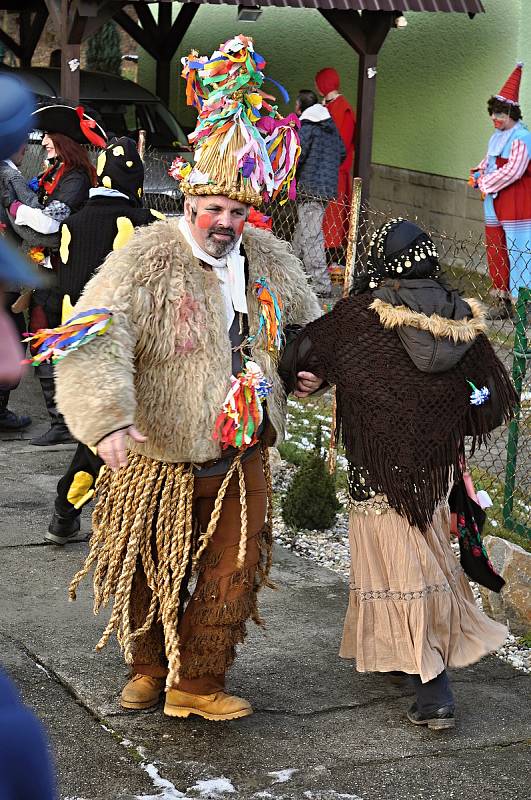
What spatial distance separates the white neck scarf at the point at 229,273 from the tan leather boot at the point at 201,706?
1.16m

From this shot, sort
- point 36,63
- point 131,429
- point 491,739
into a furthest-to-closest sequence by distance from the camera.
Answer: point 36,63 → point 491,739 → point 131,429

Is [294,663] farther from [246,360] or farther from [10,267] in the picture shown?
[10,267]

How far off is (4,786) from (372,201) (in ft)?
49.7

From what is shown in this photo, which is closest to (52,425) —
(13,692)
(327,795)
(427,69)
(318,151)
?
(327,795)

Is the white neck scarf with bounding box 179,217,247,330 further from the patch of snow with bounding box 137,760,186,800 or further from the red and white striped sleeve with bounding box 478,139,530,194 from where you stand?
the red and white striped sleeve with bounding box 478,139,530,194

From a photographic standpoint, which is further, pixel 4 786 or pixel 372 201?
pixel 372 201

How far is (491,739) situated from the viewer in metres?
4.05

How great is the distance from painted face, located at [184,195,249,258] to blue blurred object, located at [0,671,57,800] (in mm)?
2508


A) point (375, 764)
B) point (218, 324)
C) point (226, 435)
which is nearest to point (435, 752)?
point (375, 764)

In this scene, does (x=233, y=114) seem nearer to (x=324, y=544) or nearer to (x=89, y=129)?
(x=324, y=544)

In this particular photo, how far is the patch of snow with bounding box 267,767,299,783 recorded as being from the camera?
3732 mm

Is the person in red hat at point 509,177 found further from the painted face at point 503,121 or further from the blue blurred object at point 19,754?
the blue blurred object at point 19,754

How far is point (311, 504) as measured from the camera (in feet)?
20.0

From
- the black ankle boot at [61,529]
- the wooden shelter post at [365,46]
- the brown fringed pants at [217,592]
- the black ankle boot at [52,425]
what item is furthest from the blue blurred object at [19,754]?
the wooden shelter post at [365,46]
